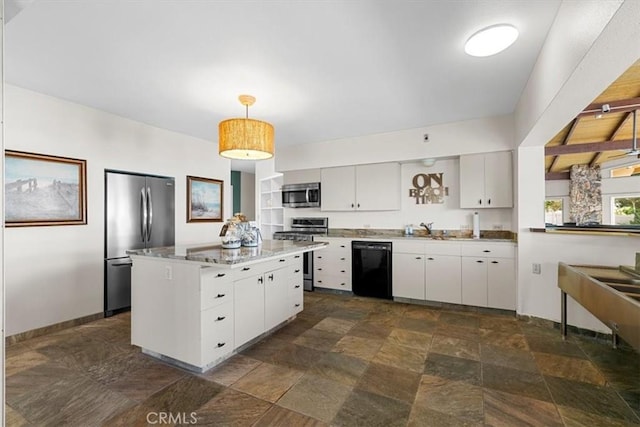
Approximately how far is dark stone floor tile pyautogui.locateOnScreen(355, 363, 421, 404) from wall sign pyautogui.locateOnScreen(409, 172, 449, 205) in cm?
285

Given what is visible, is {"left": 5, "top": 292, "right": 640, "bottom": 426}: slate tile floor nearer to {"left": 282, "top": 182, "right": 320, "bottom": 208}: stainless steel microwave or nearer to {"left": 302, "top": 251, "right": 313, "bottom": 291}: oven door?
{"left": 302, "top": 251, "right": 313, "bottom": 291}: oven door

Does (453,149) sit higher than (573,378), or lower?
higher

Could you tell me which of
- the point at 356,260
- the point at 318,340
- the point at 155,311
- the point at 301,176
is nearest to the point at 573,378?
the point at 318,340

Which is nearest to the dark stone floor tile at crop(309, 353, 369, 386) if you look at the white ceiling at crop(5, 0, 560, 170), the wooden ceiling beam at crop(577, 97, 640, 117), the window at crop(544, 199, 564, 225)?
the white ceiling at crop(5, 0, 560, 170)

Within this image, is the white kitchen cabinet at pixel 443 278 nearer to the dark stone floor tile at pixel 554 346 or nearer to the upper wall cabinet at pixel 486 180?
the upper wall cabinet at pixel 486 180

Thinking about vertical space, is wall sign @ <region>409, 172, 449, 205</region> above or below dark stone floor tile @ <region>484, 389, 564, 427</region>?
above

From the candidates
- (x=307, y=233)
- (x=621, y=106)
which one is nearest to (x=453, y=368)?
(x=307, y=233)

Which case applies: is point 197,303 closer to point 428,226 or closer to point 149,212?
point 149,212

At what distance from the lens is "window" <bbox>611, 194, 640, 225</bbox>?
725cm

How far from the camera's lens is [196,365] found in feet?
7.36

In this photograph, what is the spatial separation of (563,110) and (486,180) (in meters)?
1.69

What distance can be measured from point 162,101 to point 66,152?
3.99 feet

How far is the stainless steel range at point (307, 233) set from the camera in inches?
191

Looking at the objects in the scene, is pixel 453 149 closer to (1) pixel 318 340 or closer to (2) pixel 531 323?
(2) pixel 531 323
